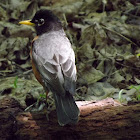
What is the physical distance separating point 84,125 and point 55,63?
37.9 inches

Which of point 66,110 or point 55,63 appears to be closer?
point 66,110

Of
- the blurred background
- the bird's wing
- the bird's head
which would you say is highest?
the bird's head

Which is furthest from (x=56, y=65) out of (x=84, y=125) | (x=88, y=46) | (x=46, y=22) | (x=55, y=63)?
(x=88, y=46)

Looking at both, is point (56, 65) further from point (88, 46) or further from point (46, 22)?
point (88, 46)

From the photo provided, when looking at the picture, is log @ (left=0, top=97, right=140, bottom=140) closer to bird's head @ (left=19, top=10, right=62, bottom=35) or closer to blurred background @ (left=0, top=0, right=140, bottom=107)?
blurred background @ (left=0, top=0, right=140, bottom=107)

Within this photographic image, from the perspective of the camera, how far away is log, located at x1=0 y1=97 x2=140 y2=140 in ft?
10.8

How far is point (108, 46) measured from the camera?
248 inches

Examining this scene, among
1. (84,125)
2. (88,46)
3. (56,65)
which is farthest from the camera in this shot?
(88,46)

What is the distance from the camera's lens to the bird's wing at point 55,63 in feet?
11.8

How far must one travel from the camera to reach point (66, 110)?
133 inches

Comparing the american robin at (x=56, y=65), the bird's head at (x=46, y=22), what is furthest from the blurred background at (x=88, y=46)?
the bird's head at (x=46, y=22)

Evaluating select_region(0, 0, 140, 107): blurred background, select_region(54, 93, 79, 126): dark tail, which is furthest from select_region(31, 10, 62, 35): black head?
select_region(54, 93, 79, 126): dark tail

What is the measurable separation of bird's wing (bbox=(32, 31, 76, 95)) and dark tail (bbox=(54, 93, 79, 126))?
0.27ft

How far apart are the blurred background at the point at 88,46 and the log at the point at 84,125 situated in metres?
1.10
